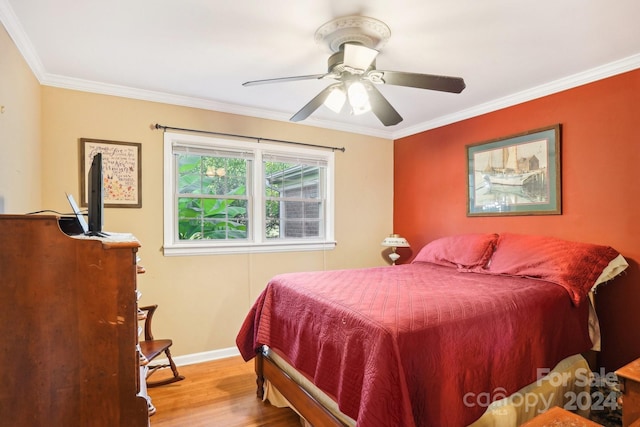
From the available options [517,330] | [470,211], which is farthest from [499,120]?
[517,330]

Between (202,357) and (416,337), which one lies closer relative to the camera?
(416,337)

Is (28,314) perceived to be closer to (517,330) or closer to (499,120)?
(517,330)

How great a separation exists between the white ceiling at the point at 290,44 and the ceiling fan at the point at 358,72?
89mm

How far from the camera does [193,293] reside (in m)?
3.17

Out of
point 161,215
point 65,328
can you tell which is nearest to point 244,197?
point 161,215

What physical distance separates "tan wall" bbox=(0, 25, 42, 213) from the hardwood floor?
163cm

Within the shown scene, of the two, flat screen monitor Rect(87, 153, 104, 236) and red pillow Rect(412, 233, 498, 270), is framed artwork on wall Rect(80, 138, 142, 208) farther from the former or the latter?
red pillow Rect(412, 233, 498, 270)

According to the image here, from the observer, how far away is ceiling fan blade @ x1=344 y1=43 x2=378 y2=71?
1.81 metres

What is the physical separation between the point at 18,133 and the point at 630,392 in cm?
354

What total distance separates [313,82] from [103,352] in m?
2.37

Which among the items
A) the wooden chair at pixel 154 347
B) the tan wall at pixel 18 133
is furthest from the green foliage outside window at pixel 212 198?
the tan wall at pixel 18 133

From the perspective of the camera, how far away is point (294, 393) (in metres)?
2.02

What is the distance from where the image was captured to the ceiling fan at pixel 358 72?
187 centimetres

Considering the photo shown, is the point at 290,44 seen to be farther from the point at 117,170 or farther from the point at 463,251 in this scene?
the point at 463,251
